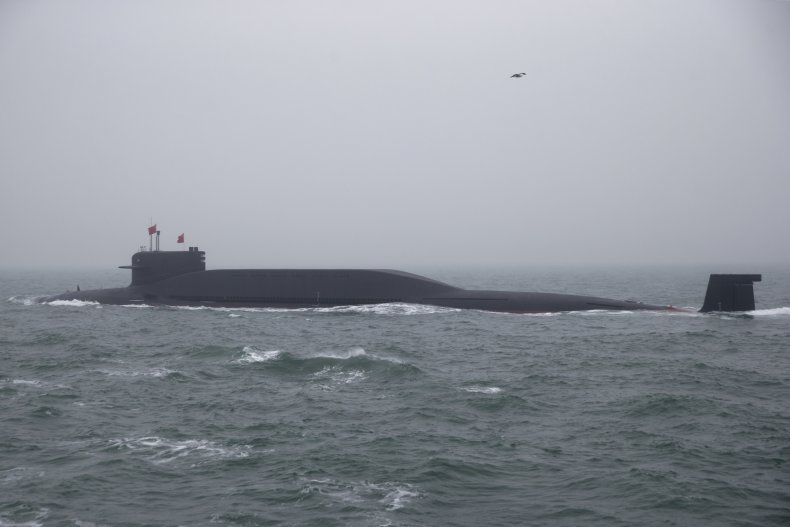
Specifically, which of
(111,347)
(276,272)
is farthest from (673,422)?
(276,272)

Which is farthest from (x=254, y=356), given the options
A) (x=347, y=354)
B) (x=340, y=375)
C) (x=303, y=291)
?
(x=303, y=291)

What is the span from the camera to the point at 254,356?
101ft

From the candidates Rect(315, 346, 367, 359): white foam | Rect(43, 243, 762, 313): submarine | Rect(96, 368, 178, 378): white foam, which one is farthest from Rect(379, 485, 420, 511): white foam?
Rect(43, 243, 762, 313): submarine

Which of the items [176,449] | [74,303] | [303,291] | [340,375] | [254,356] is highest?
[303,291]

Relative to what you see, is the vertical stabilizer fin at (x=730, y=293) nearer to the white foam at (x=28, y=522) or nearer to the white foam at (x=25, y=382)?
the white foam at (x=25, y=382)

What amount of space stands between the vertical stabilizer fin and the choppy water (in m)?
9.85

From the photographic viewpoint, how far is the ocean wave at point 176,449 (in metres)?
17.3

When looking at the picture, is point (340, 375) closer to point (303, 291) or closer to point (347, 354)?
point (347, 354)

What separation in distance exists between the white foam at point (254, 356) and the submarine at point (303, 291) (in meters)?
18.5

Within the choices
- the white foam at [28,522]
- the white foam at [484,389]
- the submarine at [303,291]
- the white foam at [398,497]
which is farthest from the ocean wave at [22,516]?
the submarine at [303,291]

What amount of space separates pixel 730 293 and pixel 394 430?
1364 inches

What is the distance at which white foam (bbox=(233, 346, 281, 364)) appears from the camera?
2984 cm

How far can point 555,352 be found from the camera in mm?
32625

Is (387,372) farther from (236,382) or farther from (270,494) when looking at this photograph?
(270,494)
